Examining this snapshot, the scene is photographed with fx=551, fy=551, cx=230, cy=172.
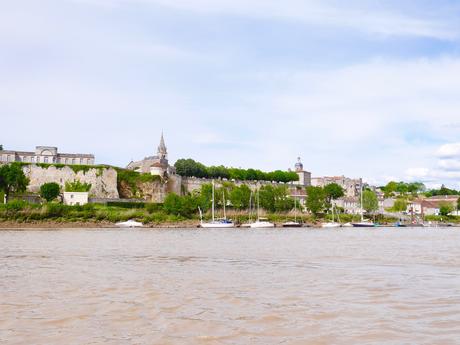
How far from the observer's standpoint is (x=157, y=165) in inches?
3344

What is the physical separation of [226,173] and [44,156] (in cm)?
3657

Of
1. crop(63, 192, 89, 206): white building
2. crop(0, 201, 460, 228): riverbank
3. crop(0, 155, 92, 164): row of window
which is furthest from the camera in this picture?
crop(0, 155, 92, 164): row of window

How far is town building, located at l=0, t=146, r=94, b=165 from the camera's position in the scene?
87.1 metres

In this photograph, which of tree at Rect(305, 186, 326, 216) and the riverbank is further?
tree at Rect(305, 186, 326, 216)

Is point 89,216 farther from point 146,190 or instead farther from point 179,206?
point 146,190

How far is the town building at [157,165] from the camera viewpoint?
8494cm

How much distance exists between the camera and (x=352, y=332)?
7496 mm

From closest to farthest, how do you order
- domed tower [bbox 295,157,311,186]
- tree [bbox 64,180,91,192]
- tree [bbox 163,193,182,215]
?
tree [bbox 163,193,182,215]
tree [bbox 64,180,91,192]
domed tower [bbox 295,157,311,186]

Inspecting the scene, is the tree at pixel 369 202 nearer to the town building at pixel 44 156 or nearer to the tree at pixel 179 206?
the tree at pixel 179 206

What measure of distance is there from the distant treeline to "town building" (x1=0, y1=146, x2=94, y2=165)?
754 inches

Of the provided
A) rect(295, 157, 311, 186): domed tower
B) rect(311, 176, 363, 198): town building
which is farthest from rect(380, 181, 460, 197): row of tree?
rect(295, 157, 311, 186): domed tower

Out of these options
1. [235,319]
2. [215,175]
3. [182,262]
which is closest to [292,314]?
[235,319]

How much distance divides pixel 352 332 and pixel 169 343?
250 cm

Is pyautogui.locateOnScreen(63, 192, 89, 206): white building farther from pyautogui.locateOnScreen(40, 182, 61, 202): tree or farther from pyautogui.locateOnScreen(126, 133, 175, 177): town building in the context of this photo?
pyautogui.locateOnScreen(126, 133, 175, 177): town building
